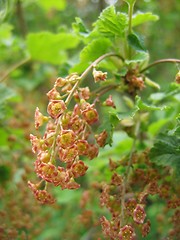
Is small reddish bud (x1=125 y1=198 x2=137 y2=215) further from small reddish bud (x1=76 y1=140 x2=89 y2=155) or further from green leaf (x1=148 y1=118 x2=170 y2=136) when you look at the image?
green leaf (x1=148 y1=118 x2=170 y2=136)

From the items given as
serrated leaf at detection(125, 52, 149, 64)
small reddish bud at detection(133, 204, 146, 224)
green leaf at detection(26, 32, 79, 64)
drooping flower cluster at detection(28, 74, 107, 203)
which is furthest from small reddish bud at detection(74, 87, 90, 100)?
green leaf at detection(26, 32, 79, 64)

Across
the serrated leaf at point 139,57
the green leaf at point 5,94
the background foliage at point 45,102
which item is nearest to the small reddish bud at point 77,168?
the background foliage at point 45,102

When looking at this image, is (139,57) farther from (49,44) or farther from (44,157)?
(49,44)

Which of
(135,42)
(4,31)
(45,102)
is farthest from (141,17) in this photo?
(45,102)

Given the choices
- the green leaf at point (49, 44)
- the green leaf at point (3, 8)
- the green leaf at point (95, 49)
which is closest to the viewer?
the green leaf at point (95, 49)

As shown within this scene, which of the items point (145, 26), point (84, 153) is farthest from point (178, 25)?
point (84, 153)

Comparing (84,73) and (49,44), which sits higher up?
(84,73)

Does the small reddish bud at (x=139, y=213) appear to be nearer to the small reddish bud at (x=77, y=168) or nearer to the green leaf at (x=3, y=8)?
the small reddish bud at (x=77, y=168)
